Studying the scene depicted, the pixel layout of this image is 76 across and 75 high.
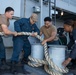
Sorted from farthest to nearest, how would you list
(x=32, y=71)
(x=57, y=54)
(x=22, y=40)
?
(x=22, y=40) → (x=32, y=71) → (x=57, y=54)

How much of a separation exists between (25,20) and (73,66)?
1997mm

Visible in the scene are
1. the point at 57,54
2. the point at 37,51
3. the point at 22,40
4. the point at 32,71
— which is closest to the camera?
the point at 57,54

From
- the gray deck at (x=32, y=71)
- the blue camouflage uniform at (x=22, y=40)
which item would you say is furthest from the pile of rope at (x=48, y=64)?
the blue camouflage uniform at (x=22, y=40)

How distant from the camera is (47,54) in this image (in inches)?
249

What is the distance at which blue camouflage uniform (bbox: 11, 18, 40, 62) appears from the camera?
21.0 feet

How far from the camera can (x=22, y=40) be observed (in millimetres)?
6547

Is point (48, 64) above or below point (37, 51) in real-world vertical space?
below

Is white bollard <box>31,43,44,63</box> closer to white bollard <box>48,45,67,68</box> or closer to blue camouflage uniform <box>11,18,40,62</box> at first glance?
blue camouflage uniform <box>11,18,40,62</box>

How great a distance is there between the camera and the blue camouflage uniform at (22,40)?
6395mm

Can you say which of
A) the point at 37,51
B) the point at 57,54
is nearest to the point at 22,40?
the point at 37,51

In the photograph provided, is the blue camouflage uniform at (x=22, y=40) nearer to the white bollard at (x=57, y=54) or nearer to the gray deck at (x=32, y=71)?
the gray deck at (x=32, y=71)

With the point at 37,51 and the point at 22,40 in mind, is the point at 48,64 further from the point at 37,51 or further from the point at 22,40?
the point at 22,40

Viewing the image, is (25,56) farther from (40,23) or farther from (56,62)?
(40,23)

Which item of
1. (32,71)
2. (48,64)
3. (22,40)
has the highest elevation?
(22,40)
